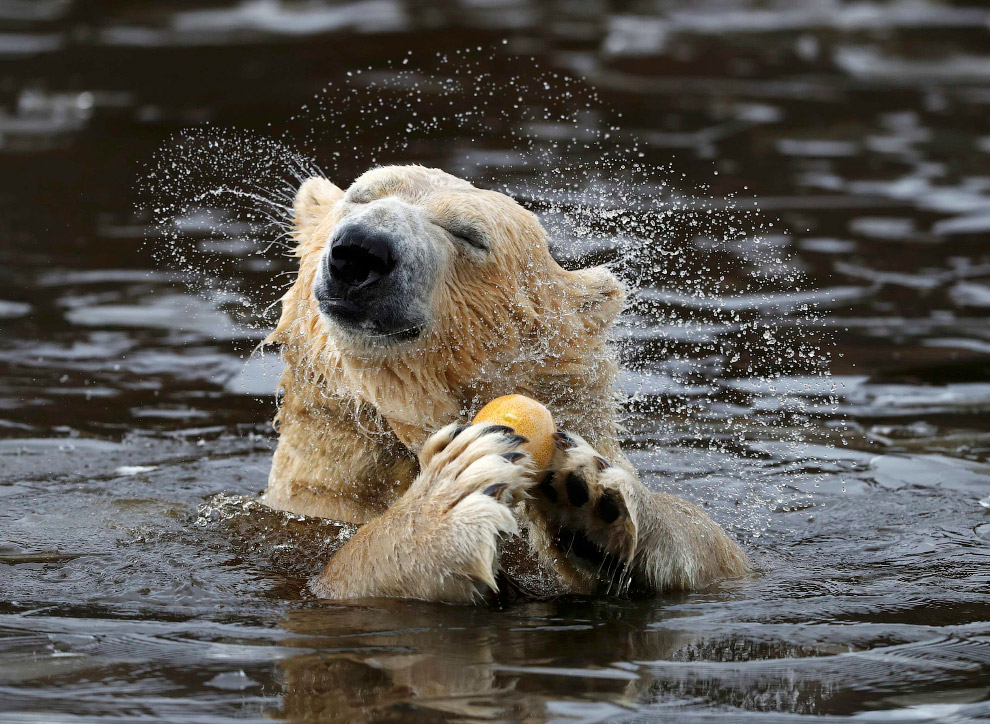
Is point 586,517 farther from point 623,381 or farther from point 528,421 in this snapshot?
point 623,381

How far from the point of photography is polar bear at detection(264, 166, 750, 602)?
142 inches

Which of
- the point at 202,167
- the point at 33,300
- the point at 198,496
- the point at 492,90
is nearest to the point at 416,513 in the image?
the point at 198,496

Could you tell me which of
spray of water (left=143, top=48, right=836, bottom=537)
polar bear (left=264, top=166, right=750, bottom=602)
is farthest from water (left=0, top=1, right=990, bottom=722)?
polar bear (left=264, top=166, right=750, bottom=602)

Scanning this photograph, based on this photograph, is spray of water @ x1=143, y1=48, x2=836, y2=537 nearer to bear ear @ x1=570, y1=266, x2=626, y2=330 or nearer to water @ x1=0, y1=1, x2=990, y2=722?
water @ x1=0, y1=1, x2=990, y2=722

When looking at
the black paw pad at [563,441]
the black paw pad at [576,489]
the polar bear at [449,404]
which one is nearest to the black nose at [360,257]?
the polar bear at [449,404]

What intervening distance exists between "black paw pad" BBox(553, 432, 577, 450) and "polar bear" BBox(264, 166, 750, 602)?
0.06 feet

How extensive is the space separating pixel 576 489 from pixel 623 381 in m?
3.22

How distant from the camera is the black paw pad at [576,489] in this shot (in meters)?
3.62

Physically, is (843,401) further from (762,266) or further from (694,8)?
(694,8)

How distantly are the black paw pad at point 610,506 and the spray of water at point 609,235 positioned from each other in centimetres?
134

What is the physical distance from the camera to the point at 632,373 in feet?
22.8

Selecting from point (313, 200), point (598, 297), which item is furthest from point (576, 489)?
point (313, 200)

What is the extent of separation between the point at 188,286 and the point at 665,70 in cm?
746

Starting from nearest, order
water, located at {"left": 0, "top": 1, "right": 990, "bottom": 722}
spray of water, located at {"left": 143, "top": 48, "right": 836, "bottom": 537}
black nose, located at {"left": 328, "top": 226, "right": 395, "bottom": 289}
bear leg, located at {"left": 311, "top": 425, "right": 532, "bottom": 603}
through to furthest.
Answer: water, located at {"left": 0, "top": 1, "right": 990, "bottom": 722}
bear leg, located at {"left": 311, "top": 425, "right": 532, "bottom": 603}
black nose, located at {"left": 328, "top": 226, "right": 395, "bottom": 289}
spray of water, located at {"left": 143, "top": 48, "right": 836, "bottom": 537}
